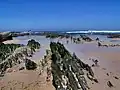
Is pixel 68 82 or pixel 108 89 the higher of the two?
pixel 68 82

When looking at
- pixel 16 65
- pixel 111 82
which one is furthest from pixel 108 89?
pixel 16 65

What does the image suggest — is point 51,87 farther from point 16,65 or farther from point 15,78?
point 16,65

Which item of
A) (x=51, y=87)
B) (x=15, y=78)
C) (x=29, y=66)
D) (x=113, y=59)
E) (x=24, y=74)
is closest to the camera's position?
(x=51, y=87)

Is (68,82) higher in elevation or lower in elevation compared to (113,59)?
higher

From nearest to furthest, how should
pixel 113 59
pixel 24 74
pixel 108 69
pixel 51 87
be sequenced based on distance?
pixel 51 87, pixel 24 74, pixel 108 69, pixel 113 59

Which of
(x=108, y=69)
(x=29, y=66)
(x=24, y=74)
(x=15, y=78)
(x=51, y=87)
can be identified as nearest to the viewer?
(x=51, y=87)

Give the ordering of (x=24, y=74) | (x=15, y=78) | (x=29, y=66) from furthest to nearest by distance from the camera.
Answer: (x=29, y=66) < (x=24, y=74) < (x=15, y=78)

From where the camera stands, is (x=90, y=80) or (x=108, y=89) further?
(x=90, y=80)

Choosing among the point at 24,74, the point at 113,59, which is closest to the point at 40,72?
the point at 24,74

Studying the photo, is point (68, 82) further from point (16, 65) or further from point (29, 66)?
point (16, 65)
